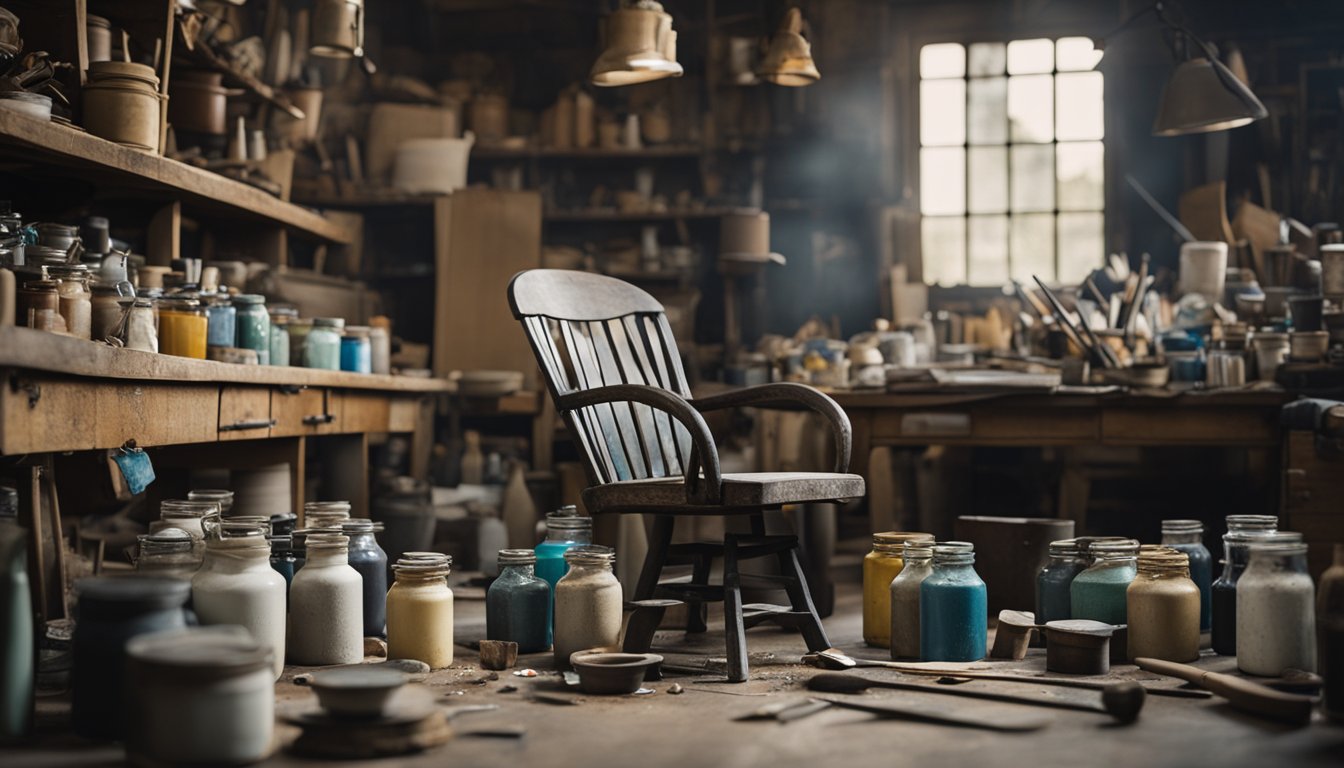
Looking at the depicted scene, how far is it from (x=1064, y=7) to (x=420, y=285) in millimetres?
3884

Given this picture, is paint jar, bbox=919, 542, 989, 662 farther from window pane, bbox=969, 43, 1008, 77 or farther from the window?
window pane, bbox=969, 43, 1008, 77

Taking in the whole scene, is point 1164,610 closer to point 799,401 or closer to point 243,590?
point 799,401

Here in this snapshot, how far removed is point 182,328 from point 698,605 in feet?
5.56

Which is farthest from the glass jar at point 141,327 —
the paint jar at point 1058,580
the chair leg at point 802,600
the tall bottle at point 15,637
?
the paint jar at point 1058,580

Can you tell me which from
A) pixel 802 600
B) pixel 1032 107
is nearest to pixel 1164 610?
pixel 802 600

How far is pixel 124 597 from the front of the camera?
2.34 metres

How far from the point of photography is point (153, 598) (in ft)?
7.73

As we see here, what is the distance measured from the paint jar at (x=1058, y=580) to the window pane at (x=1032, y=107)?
4.00 m

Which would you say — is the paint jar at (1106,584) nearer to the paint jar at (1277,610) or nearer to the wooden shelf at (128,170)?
the paint jar at (1277,610)

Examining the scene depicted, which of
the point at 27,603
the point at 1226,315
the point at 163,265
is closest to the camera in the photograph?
A: the point at 27,603

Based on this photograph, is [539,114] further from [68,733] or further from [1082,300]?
[68,733]

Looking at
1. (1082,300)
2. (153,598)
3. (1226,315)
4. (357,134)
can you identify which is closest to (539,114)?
(357,134)

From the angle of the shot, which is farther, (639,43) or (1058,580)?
(639,43)

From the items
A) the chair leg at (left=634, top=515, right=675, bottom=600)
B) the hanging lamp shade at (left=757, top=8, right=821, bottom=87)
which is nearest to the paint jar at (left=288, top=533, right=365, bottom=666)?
the chair leg at (left=634, top=515, right=675, bottom=600)
